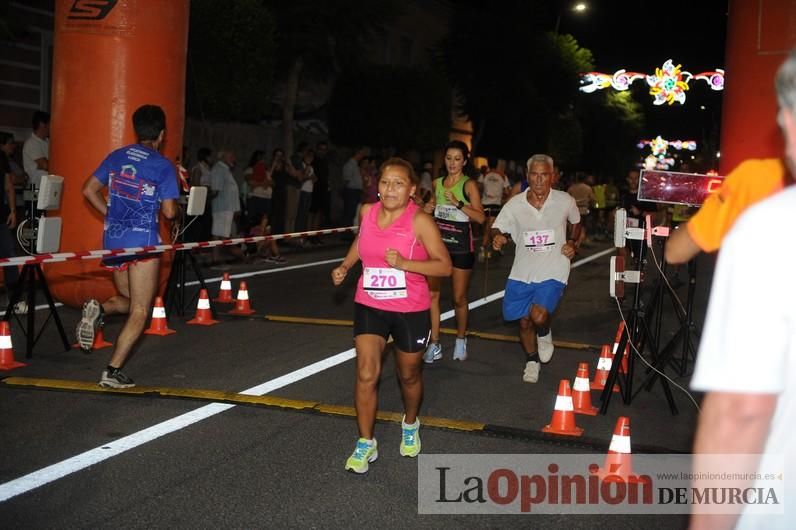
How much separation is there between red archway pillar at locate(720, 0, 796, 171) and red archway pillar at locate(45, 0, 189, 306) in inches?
245

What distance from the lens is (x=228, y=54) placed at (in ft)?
77.7

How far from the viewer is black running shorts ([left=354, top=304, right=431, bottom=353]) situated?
5734 millimetres

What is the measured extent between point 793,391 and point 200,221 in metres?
14.5

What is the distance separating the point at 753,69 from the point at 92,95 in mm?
7030

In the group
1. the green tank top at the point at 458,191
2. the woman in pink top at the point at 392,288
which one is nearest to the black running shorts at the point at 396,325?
the woman in pink top at the point at 392,288

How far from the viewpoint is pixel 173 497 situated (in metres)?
5.07

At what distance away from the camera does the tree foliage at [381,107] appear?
33.2 metres

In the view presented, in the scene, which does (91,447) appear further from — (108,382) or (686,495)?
(686,495)

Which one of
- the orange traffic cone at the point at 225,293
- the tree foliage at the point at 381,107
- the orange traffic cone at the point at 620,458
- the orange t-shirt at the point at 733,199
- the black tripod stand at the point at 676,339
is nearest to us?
the orange t-shirt at the point at 733,199

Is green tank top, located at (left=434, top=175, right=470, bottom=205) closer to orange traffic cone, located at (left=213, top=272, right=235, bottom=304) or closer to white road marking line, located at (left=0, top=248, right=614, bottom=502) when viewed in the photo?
white road marking line, located at (left=0, top=248, right=614, bottom=502)

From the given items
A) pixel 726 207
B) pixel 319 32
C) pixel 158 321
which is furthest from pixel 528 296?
pixel 319 32

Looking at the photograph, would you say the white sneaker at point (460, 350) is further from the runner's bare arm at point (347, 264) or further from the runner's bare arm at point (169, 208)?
the runner's bare arm at point (347, 264)

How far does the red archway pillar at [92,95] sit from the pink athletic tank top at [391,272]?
19.9 feet

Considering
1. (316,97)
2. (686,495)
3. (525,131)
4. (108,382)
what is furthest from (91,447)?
(525,131)
